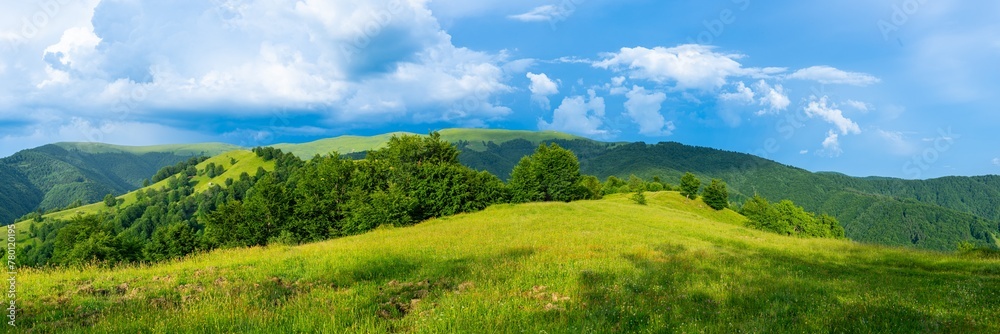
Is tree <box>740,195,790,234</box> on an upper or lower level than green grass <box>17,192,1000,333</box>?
lower

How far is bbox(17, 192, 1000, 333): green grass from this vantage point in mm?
9234

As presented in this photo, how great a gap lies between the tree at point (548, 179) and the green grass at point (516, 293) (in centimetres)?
6058

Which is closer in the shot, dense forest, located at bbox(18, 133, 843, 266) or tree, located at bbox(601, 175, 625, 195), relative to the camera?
dense forest, located at bbox(18, 133, 843, 266)

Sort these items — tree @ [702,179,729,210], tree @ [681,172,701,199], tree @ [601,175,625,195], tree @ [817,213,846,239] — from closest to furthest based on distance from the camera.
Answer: tree @ [817,213,846,239] → tree @ [702,179,729,210] → tree @ [681,172,701,199] → tree @ [601,175,625,195]

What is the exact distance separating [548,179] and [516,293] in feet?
237

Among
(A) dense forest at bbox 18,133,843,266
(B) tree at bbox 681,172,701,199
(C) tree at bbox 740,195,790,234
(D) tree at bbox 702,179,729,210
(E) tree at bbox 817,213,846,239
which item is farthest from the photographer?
(B) tree at bbox 681,172,701,199

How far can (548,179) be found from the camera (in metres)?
83.7

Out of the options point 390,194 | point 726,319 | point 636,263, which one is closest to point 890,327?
point 726,319

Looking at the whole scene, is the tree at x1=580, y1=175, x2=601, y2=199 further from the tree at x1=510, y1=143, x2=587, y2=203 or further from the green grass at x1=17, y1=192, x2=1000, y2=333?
the green grass at x1=17, y1=192, x2=1000, y2=333

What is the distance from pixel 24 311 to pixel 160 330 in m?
4.82

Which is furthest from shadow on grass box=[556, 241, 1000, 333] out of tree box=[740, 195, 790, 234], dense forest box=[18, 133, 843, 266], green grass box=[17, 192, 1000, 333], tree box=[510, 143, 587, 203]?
tree box=[740, 195, 790, 234]

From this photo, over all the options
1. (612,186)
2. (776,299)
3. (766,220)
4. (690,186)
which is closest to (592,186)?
(690,186)

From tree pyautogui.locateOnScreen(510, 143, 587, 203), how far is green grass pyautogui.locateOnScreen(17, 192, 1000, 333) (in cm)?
6058

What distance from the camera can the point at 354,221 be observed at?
1972 inches
